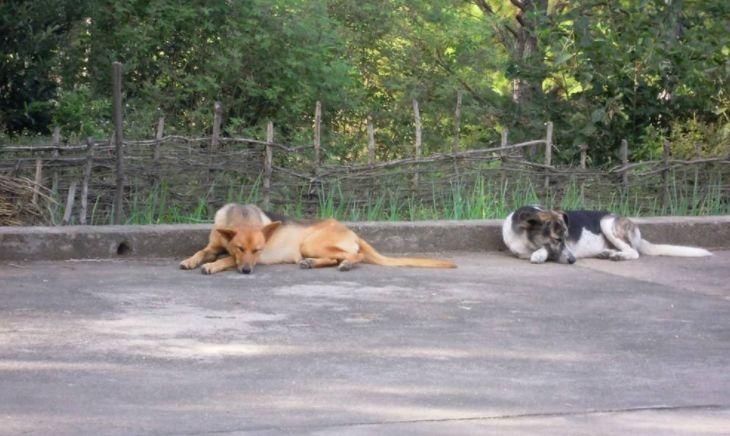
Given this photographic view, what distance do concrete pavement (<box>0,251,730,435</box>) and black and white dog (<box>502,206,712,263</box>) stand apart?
2.40 ft

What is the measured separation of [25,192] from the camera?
10.4 meters

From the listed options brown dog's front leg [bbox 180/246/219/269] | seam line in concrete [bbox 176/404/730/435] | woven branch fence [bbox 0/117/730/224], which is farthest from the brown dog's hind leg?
seam line in concrete [bbox 176/404/730/435]

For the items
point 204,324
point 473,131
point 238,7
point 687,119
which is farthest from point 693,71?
point 204,324

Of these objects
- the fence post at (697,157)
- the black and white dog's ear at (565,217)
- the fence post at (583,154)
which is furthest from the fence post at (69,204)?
the fence post at (697,157)

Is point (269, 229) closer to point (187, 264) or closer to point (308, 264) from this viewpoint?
point (308, 264)

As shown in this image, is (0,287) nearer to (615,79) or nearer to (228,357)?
(228,357)

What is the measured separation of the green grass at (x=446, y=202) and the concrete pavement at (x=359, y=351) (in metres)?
1.89

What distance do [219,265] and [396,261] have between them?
5.00 feet

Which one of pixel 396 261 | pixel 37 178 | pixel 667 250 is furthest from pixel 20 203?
pixel 667 250

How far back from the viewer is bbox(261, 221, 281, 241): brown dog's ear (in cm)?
930

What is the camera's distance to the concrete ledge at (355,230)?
9.27 metres

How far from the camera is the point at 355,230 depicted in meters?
10.1

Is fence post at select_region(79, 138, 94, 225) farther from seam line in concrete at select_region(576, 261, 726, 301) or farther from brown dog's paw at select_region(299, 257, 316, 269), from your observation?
seam line in concrete at select_region(576, 261, 726, 301)

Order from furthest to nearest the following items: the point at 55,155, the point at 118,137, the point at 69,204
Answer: the point at 55,155
the point at 69,204
the point at 118,137
